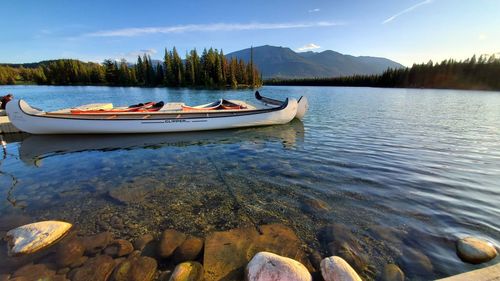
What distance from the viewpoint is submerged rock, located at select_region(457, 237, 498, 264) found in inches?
148

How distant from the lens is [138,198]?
19.5ft

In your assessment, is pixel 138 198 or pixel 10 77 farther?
pixel 10 77

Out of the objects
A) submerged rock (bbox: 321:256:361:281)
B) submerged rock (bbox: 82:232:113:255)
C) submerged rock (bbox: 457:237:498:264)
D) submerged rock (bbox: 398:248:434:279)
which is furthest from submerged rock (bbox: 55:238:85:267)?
submerged rock (bbox: 457:237:498:264)

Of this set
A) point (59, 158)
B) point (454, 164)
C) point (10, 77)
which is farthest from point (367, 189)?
point (10, 77)

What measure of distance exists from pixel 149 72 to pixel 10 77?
64.6 m

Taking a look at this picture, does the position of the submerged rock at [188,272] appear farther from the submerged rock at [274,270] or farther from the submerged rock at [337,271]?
the submerged rock at [337,271]

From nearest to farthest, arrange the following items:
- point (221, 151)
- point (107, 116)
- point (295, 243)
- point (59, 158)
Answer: point (295, 243), point (59, 158), point (221, 151), point (107, 116)

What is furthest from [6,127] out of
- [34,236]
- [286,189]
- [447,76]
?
[447,76]

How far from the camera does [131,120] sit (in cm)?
1210

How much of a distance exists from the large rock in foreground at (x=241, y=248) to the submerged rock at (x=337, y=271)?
358 millimetres

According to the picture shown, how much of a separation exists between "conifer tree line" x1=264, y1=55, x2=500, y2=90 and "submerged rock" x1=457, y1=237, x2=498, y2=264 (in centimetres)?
10858

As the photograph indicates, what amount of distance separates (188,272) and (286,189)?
144 inches

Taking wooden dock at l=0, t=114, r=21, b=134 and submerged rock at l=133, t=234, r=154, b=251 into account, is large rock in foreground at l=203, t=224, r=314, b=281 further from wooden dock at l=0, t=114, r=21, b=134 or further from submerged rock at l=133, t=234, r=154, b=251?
wooden dock at l=0, t=114, r=21, b=134

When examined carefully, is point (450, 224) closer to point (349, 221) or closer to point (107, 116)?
point (349, 221)
